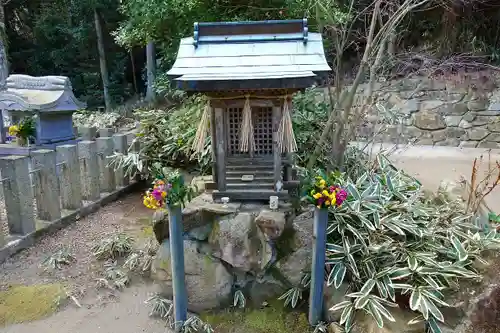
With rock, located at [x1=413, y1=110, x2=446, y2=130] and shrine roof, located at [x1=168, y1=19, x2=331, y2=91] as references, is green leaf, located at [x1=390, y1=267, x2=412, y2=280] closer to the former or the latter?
shrine roof, located at [x1=168, y1=19, x2=331, y2=91]

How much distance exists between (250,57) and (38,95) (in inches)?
221

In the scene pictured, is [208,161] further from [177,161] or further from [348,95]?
[348,95]

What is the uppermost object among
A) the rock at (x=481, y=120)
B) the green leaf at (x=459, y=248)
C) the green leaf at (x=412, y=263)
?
the rock at (x=481, y=120)

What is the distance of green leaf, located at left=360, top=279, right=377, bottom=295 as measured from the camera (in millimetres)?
3186

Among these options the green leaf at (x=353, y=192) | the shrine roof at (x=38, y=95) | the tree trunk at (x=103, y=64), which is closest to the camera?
the green leaf at (x=353, y=192)

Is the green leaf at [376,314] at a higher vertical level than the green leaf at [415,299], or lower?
lower

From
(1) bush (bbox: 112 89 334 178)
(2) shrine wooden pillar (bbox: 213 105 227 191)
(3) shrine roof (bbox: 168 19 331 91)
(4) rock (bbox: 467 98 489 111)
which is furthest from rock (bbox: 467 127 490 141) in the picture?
(2) shrine wooden pillar (bbox: 213 105 227 191)

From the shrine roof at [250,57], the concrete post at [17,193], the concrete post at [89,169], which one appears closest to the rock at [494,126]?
the shrine roof at [250,57]

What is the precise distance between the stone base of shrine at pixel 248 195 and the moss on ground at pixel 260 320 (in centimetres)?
104

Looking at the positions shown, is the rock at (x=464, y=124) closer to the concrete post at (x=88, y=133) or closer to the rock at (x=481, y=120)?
the rock at (x=481, y=120)

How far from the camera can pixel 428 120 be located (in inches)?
363

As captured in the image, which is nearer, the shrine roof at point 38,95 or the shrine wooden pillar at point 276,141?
the shrine wooden pillar at point 276,141

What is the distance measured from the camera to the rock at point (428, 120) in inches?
360

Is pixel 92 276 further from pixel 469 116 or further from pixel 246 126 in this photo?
pixel 469 116
